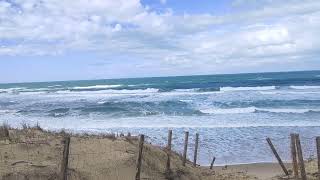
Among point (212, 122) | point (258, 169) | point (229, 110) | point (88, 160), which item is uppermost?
point (88, 160)

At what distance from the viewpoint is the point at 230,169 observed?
60.1 ft

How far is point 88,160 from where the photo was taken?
1317 centimetres

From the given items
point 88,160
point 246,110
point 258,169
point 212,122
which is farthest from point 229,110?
point 88,160

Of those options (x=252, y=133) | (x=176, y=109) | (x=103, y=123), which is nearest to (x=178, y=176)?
(x=252, y=133)

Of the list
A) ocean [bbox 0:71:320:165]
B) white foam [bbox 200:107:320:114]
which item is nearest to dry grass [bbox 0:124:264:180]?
ocean [bbox 0:71:320:165]

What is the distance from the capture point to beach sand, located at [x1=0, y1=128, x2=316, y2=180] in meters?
11.8

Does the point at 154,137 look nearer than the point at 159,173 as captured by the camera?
No

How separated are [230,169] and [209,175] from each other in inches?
96.1

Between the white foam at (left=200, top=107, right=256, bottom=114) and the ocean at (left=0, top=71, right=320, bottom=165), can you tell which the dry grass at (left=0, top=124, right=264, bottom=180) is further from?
the white foam at (left=200, top=107, right=256, bottom=114)

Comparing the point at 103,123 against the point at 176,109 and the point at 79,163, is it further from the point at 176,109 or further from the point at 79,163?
the point at 79,163

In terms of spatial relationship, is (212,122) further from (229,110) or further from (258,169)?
(258,169)

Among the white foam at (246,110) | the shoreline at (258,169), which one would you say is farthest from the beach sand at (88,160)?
the white foam at (246,110)

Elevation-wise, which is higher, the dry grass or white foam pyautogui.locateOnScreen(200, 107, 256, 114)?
the dry grass

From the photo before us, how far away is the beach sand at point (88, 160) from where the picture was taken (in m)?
11.8
